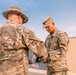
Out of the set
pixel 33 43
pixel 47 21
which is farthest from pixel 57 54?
pixel 33 43

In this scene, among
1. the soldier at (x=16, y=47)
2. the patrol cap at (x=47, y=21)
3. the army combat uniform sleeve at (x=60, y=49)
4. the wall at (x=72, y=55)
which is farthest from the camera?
the wall at (x=72, y=55)

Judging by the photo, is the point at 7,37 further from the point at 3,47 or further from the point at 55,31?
the point at 55,31

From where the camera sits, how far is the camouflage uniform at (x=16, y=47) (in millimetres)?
2295

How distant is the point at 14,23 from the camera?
7.81ft

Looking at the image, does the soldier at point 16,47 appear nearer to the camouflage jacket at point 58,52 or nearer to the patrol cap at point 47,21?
the camouflage jacket at point 58,52

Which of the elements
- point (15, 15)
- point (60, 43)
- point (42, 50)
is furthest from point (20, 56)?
point (60, 43)

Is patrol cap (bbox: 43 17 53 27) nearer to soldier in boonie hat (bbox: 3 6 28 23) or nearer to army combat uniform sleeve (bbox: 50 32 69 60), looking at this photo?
army combat uniform sleeve (bbox: 50 32 69 60)

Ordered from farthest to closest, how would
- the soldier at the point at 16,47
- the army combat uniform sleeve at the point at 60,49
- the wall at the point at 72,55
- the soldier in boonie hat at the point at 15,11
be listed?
the wall at the point at 72,55 < the army combat uniform sleeve at the point at 60,49 < the soldier in boonie hat at the point at 15,11 < the soldier at the point at 16,47

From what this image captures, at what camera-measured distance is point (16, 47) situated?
229cm

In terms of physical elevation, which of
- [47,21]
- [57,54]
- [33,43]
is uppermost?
[47,21]

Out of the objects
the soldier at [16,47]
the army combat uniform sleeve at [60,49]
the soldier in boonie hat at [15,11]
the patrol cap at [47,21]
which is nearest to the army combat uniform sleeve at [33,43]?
the soldier at [16,47]

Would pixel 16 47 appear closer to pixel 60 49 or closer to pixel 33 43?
pixel 33 43

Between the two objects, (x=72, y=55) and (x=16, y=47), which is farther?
(x=72, y=55)

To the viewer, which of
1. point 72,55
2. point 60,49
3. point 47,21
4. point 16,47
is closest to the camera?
point 16,47
